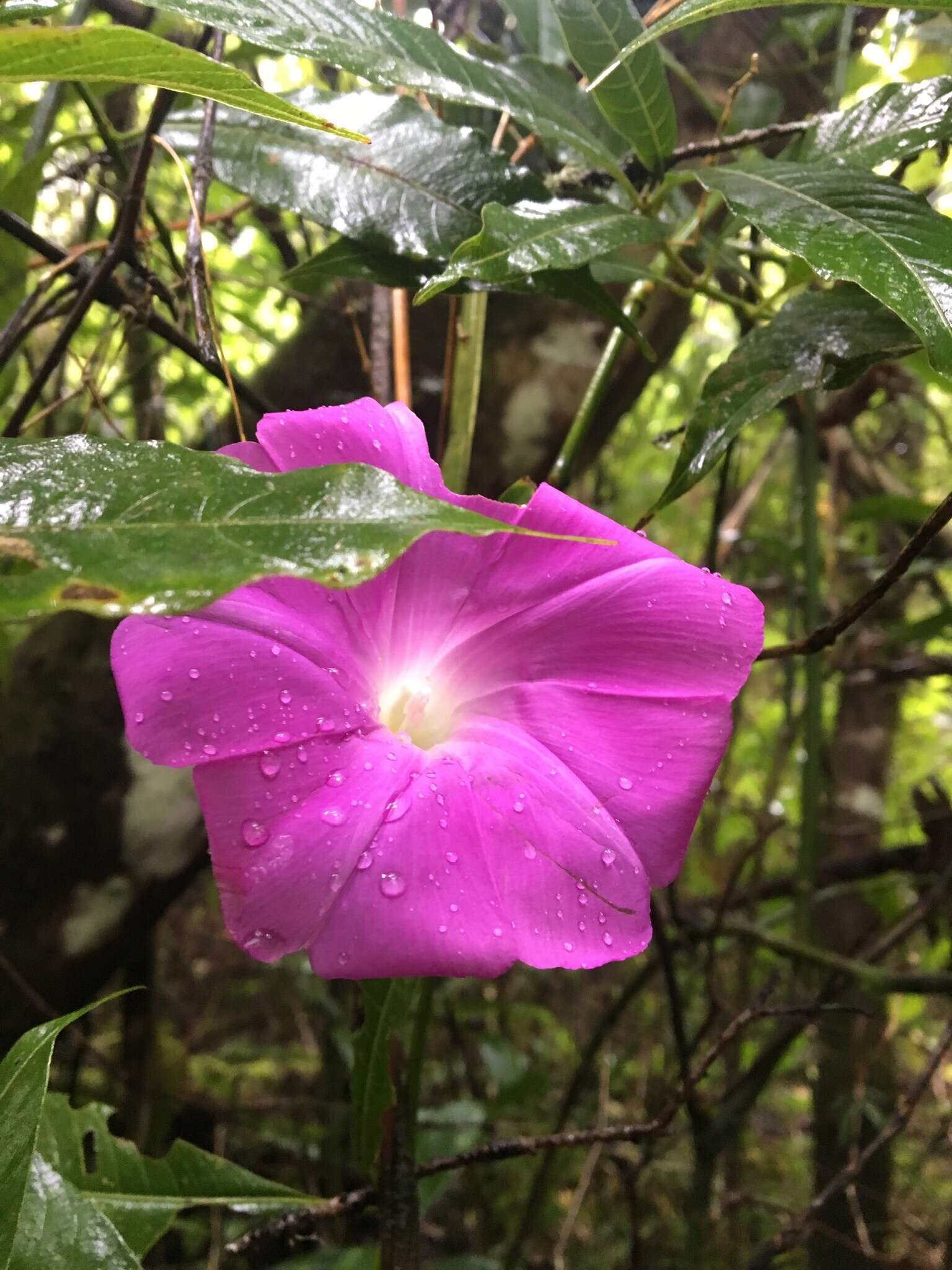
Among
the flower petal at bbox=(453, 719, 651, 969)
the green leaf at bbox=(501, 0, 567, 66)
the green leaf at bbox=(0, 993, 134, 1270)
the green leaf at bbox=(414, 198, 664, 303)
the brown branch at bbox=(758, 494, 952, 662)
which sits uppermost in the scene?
the green leaf at bbox=(501, 0, 567, 66)

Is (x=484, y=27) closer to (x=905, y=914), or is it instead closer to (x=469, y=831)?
(x=469, y=831)

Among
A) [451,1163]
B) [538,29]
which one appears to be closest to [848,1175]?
[451,1163]

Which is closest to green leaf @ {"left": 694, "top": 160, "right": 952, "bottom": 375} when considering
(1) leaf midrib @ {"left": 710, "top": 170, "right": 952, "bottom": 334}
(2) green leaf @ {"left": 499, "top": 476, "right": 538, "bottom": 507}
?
(1) leaf midrib @ {"left": 710, "top": 170, "right": 952, "bottom": 334}

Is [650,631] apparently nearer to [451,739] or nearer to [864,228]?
[451,739]

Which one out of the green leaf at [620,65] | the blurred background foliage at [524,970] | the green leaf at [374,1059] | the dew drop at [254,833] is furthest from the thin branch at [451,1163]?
the green leaf at [620,65]

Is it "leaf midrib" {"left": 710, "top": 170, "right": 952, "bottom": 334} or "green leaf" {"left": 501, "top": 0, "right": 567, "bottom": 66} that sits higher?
"green leaf" {"left": 501, "top": 0, "right": 567, "bottom": 66}

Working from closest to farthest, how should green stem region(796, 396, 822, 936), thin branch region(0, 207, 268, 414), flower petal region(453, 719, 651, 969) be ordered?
flower petal region(453, 719, 651, 969) → thin branch region(0, 207, 268, 414) → green stem region(796, 396, 822, 936)

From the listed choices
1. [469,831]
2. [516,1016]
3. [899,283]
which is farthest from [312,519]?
[516,1016]

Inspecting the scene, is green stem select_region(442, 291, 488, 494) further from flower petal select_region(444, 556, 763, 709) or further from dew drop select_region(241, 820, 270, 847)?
dew drop select_region(241, 820, 270, 847)
